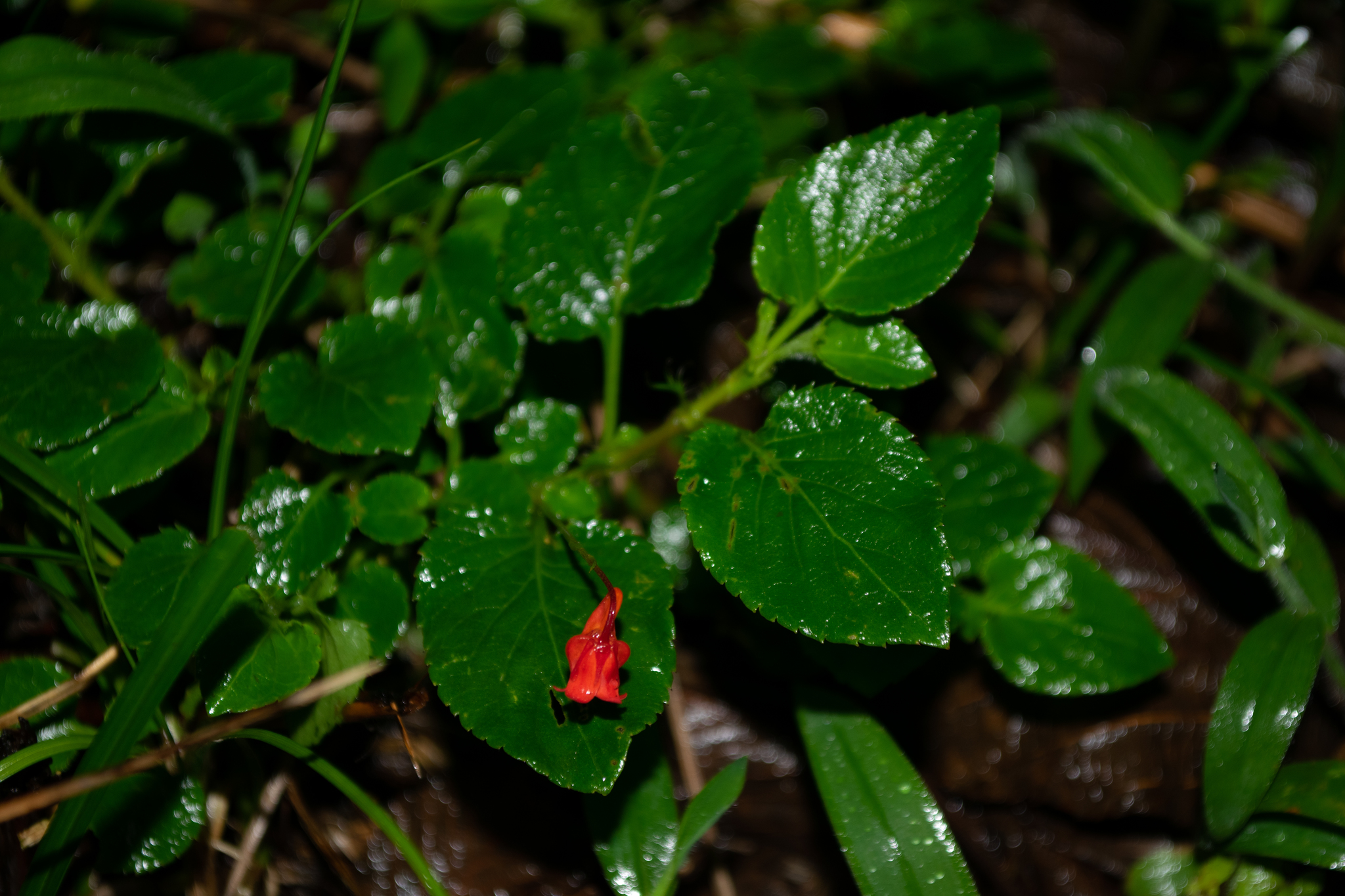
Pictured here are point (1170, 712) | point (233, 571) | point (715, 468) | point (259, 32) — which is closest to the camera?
point (233, 571)

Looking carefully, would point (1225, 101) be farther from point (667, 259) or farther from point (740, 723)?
point (740, 723)

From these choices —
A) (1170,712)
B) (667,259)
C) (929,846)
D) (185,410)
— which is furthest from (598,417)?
(1170,712)

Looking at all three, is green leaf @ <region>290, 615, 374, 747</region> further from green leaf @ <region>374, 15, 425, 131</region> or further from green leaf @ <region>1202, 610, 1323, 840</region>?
green leaf @ <region>1202, 610, 1323, 840</region>

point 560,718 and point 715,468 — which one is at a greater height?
point 715,468

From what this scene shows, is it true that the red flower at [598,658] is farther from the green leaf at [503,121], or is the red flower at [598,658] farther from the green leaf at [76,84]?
the green leaf at [76,84]

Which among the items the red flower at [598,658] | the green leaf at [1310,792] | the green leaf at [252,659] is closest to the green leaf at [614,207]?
the red flower at [598,658]

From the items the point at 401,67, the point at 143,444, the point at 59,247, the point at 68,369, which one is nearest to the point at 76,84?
the point at 59,247

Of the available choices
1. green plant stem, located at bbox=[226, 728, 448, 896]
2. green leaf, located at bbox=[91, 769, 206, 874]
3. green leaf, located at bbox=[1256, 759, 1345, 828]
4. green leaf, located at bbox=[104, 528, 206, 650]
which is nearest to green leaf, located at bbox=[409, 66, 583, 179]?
green leaf, located at bbox=[104, 528, 206, 650]
